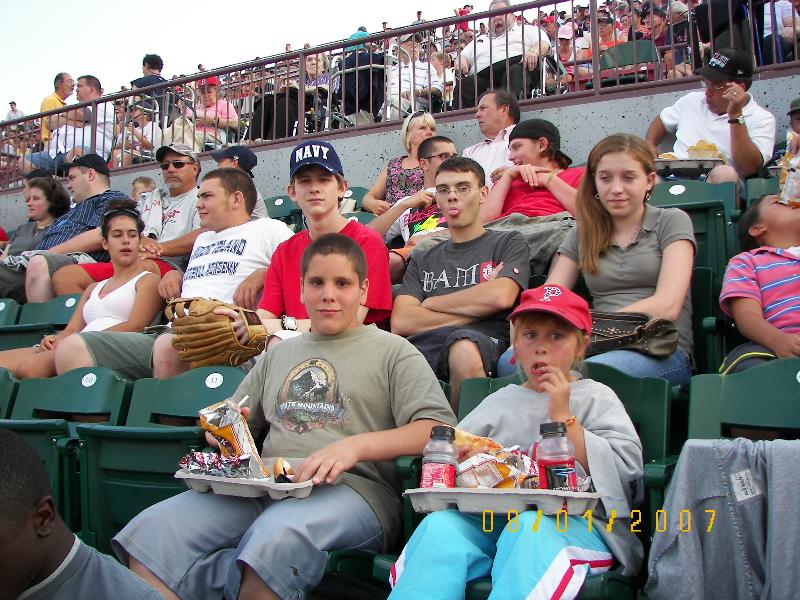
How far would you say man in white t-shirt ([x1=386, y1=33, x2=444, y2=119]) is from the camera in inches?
360

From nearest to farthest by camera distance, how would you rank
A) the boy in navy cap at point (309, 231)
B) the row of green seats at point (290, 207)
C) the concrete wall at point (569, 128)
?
the boy in navy cap at point (309, 231) → the concrete wall at point (569, 128) → the row of green seats at point (290, 207)

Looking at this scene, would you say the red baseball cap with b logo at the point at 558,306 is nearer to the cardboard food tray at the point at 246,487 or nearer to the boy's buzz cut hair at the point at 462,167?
the cardboard food tray at the point at 246,487

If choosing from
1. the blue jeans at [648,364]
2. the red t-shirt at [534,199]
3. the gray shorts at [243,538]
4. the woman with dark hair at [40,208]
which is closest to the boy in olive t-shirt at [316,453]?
the gray shorts at [243,538]

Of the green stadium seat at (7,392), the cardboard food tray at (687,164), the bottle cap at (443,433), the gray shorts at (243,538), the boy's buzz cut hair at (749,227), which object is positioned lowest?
the gray shorts at (243,538)

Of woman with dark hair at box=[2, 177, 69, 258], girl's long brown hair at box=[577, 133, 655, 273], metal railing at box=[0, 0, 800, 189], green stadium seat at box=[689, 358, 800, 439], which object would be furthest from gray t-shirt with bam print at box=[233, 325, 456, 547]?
woman with dark hair at box=[2, 177, 69, 258]

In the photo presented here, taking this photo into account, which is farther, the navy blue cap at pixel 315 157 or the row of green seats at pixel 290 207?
the row of green seats at pixel 290 207

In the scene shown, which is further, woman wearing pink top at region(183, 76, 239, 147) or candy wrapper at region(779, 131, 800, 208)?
woman wearing pink top at region(183, 76, 239, 147)

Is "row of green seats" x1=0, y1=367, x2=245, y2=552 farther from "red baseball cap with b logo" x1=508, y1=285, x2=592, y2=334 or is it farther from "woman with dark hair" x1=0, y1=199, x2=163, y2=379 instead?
"red baseball cap with b logo" x1=508, y1=285, x2=592, y2=334

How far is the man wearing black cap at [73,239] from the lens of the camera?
6535 millimetres

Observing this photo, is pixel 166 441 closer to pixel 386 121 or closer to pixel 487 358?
pixel 487 358

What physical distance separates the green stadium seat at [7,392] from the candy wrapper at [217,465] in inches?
71.5

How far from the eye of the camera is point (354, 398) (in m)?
3.09

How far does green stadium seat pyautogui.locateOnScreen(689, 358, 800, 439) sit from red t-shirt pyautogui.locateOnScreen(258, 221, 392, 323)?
162cm

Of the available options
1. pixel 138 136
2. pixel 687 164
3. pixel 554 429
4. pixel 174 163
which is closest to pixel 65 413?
pixel 554 429
